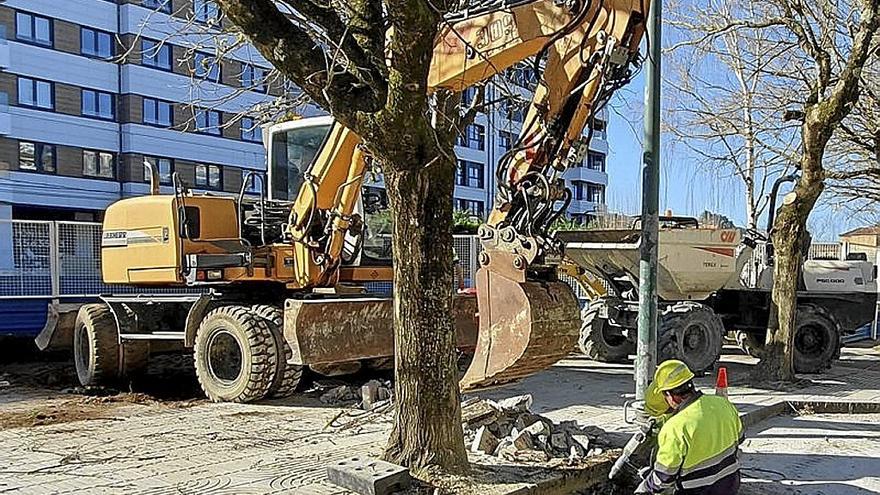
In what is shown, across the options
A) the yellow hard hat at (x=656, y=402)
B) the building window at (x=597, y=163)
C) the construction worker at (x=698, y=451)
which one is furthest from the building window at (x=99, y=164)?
the building window at (x=597, y=163)

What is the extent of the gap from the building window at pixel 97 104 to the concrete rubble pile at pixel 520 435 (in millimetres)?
33256

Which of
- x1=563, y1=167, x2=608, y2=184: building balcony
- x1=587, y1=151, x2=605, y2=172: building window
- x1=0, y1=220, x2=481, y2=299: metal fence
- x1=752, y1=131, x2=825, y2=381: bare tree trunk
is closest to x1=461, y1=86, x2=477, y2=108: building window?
x1=0, y1=220, x2=481, y2=299: metal fence

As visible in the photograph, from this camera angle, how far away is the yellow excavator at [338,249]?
6.87 metres

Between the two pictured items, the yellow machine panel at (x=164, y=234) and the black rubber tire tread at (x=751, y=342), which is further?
the black rubber tire tread at (x=751, y=342)

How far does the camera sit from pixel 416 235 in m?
6.10

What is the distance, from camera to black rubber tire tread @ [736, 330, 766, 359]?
14.0 m

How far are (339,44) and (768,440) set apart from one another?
5.90 m

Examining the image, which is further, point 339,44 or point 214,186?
point 214,186

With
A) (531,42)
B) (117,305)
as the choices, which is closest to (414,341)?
(531,42)

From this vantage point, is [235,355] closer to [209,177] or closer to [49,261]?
[49,261]

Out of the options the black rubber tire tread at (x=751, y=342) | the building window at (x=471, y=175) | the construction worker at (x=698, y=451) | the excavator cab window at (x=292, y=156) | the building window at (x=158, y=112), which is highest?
the building window at (x=158, y=112)

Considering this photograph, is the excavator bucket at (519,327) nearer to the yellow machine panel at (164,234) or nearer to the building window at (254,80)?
the yellow machine panel at (164,234)

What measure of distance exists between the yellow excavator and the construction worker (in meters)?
1.77

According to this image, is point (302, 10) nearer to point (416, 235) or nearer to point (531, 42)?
point (416, 235)
